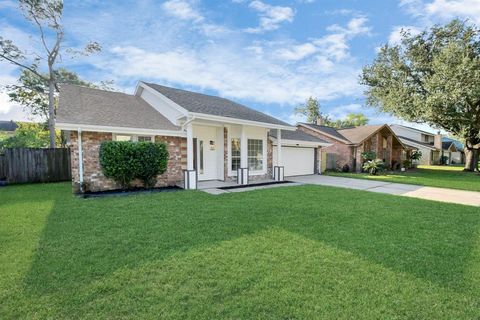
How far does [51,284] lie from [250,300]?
2354 mm

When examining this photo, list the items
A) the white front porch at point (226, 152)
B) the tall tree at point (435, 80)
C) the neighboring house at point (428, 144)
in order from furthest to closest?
the neighboring house at point (428, 144)
the tall tree at point (435, 80)
the white front porch at point (226, 152)

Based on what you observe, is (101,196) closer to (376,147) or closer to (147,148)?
(147,148)

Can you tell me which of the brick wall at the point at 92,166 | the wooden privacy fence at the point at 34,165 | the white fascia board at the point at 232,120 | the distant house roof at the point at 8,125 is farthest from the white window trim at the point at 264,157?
the distant house roof at the point at 8,125

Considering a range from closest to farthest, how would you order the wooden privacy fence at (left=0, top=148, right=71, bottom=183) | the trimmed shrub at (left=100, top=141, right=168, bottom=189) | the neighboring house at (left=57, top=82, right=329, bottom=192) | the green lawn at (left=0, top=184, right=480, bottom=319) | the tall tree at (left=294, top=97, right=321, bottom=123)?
1. the green lawn at (left=0, top=184, right=480, bottom=319)
2. the trimmed shrub at (left=100, top=141, right=168, bottom=189)
3. the neighboring house at (left=57, top=82, right=329, bottom=192)
4. the wooden privacy fence at (left=0, top=148, right=71, bottom=183)
5. the tall tree at (left=294, top=97, right=321, bottom=123)

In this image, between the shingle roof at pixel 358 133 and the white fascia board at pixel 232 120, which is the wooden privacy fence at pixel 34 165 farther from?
the shingle roof at pixel 358 133

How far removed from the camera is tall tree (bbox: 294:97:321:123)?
44594 millimetres

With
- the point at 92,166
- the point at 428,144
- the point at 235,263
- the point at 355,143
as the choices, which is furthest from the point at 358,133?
the point at 428,144

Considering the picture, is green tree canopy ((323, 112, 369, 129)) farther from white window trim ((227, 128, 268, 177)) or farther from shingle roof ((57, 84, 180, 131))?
shingle roof ((57, 84, 180, 131))

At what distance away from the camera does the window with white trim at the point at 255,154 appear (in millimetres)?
12383

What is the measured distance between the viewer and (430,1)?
11828 millimetres

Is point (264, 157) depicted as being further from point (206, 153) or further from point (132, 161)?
point (132, 161)

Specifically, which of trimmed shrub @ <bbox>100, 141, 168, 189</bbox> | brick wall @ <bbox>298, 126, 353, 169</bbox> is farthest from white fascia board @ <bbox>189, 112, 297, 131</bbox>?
brick wall @ <bbox>298, 126, 353, 169</bbox>

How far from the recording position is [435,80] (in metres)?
17.5

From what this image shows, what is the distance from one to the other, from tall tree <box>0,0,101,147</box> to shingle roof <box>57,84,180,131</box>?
21.6 feet
